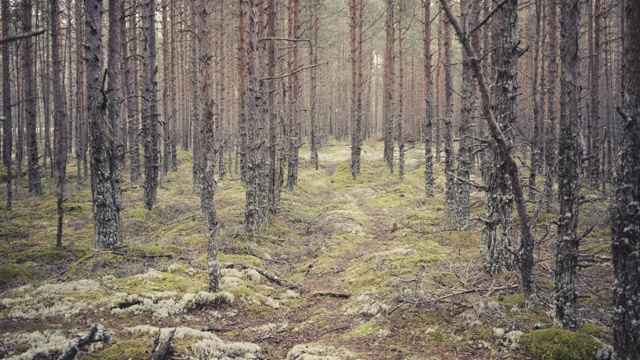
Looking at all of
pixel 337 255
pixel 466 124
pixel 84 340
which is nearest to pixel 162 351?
pixel 84 340

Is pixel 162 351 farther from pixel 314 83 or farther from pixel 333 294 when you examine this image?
pixel 314 83

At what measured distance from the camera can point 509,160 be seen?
517 centimetres

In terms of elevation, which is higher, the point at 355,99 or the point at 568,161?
the point at 355,99

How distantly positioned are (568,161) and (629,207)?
1312 mm

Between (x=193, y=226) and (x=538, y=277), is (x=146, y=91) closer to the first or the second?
(x=193, y=226)

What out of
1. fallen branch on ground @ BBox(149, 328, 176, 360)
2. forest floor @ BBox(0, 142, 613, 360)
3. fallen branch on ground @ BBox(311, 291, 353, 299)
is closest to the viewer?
fallen branch on ground @ BBox(149, 328, 176, 360)

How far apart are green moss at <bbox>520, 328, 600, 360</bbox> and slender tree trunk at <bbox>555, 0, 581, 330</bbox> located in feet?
1.04

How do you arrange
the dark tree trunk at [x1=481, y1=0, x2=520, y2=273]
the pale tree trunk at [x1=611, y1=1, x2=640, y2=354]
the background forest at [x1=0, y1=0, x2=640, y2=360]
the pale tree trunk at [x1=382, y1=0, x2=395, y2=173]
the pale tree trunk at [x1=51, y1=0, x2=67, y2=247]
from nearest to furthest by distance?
the pale tree trunk at [x1=611, y1=1, x2=640, y2=354] → the background forest at [x1=0, y1=0, x2=640, y2=360] → the dark tree trunk at [x1=481, y1=0, x2=520, y2=273] → the pale tree trunk at [x1=51, y1=0, x2=67, y2=247] → the pale tree trunk at [x1=382, y1=0, x2=395, y2=173]

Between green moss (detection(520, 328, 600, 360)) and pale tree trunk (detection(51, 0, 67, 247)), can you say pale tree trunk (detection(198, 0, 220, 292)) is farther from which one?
green moss (detection(520, 328, 600, 360))

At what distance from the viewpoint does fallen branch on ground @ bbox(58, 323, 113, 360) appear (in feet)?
14.9

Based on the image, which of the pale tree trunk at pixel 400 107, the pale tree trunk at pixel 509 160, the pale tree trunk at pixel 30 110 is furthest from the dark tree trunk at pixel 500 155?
the pale tree trunk at pixel 30 110

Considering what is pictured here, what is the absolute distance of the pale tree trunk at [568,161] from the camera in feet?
17.0

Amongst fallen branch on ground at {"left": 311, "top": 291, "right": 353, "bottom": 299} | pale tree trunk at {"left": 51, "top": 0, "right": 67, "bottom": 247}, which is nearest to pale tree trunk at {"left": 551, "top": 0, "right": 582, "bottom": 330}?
fallen branch on ground at {"left": 311, "top": 291, "right": 353, "bottom": 299}

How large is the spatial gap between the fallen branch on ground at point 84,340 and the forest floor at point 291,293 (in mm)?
343
